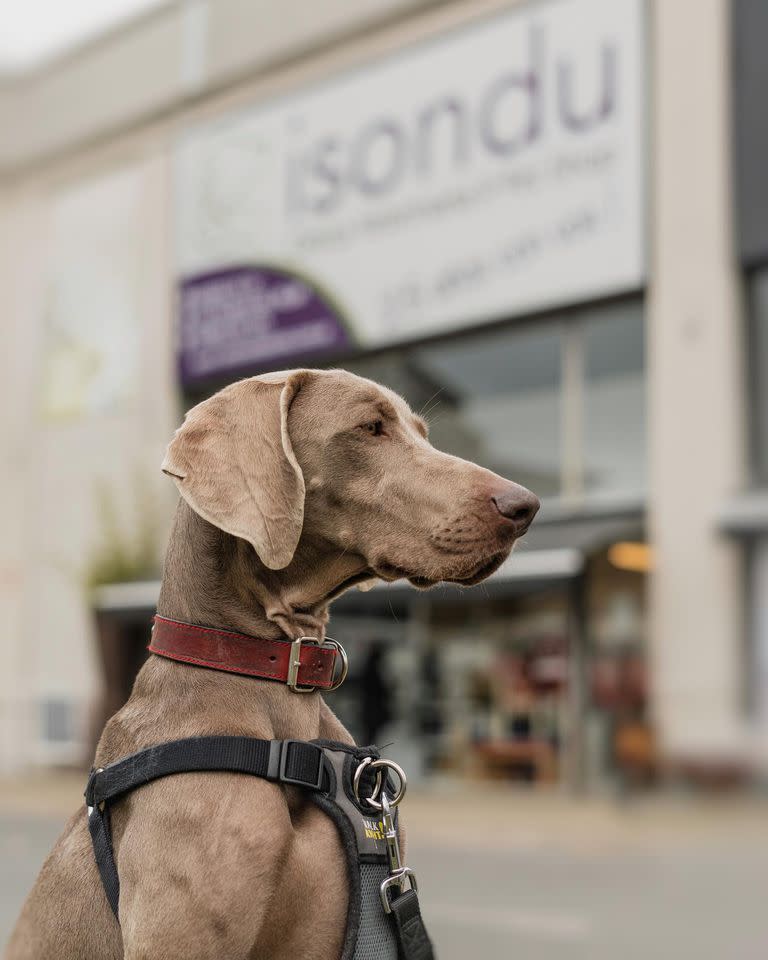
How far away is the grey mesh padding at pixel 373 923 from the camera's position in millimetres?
1900

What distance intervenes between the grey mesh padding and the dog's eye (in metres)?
0.72

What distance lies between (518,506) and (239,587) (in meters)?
0.48

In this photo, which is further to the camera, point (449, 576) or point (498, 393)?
point (498, 393)

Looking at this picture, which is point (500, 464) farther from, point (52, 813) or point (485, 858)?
point (52, 813)

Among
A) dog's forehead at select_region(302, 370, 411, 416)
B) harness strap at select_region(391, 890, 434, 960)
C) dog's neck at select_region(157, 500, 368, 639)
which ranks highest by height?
dog's forehead at select_region(302, 370, 411, 416)

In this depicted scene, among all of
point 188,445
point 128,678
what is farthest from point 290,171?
point 188,445

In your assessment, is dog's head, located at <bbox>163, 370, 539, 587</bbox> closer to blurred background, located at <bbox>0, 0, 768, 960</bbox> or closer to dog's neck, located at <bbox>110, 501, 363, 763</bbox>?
dog's neck, located at <bbox>110, 501, 363, 763</bbox>

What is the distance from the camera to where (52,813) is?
11.9m

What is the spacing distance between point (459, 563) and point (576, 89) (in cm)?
1059

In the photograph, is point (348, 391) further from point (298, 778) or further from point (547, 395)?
point (547, 395)

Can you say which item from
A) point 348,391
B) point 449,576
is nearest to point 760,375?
point 348,391

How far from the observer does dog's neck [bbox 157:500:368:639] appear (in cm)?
200

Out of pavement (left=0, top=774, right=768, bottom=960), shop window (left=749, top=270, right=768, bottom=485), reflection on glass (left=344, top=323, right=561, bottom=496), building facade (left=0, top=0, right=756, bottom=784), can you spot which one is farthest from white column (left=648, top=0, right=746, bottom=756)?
reflection on glass (left=344, top=323, right=561, bottom=496)

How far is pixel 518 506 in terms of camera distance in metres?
1.95
